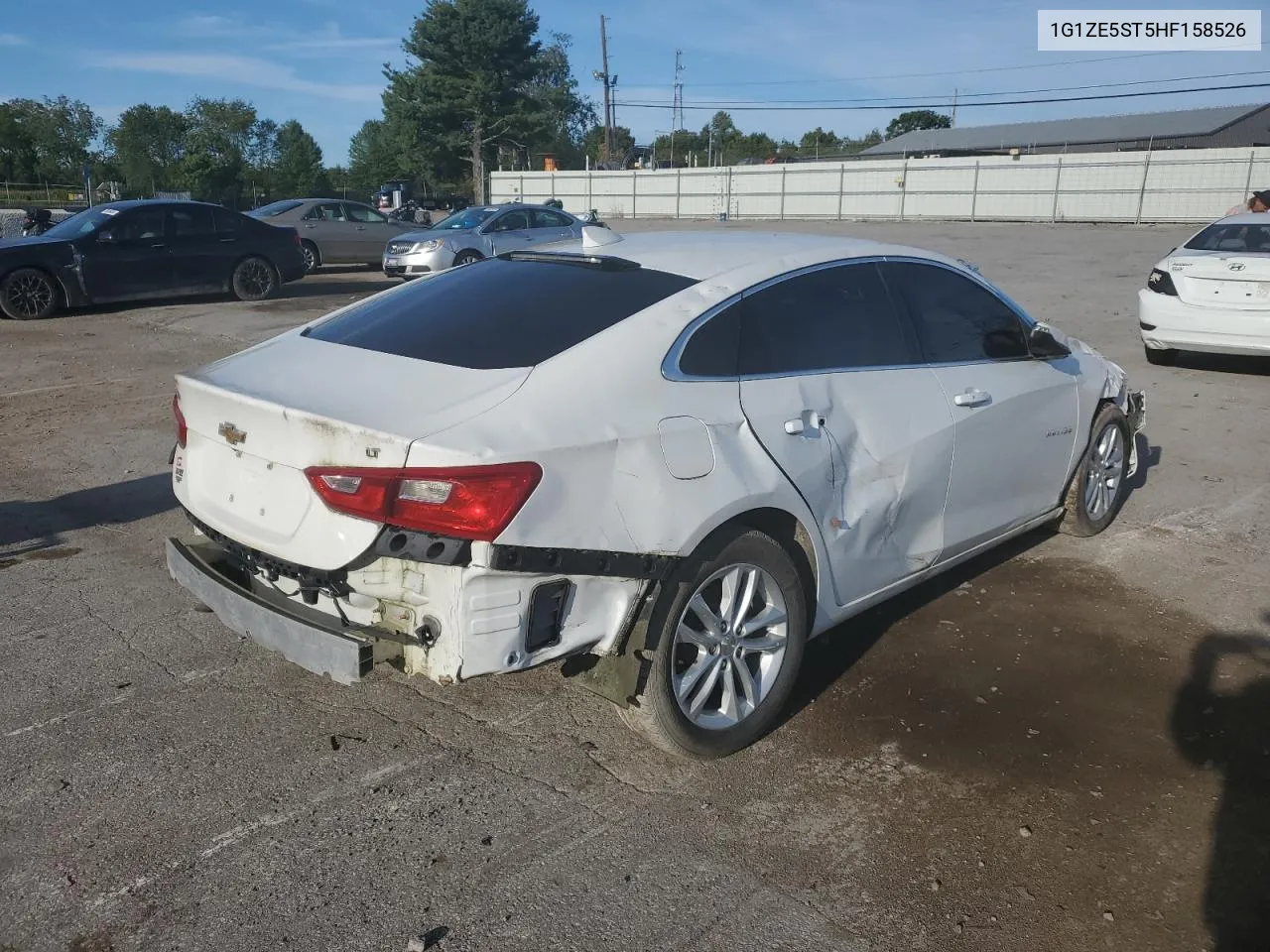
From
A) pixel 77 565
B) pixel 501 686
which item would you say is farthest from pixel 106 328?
pixel 501 686

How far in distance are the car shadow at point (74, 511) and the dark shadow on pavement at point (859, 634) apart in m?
3.93

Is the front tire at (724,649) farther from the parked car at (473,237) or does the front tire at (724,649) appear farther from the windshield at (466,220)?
the windshield at (466,220)

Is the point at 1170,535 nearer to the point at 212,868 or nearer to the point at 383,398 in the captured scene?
the point at 383,398

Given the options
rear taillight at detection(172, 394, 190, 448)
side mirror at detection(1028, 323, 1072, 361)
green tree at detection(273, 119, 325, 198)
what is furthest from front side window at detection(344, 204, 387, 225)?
Answer: green tree at detection(273, 119, 325, 198)

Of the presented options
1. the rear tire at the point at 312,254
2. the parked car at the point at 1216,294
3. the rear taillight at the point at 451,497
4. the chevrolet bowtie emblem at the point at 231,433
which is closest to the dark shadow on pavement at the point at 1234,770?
the rear taillight at the point at 451,497

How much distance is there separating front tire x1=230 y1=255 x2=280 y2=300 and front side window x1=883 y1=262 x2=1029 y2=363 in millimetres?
13740

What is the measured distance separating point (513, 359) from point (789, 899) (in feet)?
5.84

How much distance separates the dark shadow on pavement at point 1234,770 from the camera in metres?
2.83

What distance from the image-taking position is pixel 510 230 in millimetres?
19906

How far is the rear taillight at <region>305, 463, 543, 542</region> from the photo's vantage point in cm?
286

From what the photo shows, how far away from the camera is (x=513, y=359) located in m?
3.37

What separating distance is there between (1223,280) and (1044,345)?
6.19 metres

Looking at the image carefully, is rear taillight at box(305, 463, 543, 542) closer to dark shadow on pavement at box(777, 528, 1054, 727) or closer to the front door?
dark shadow on pavement at box(777, 528, 1054, 727)

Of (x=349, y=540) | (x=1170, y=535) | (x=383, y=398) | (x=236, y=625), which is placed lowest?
(x=1170, y=535)
